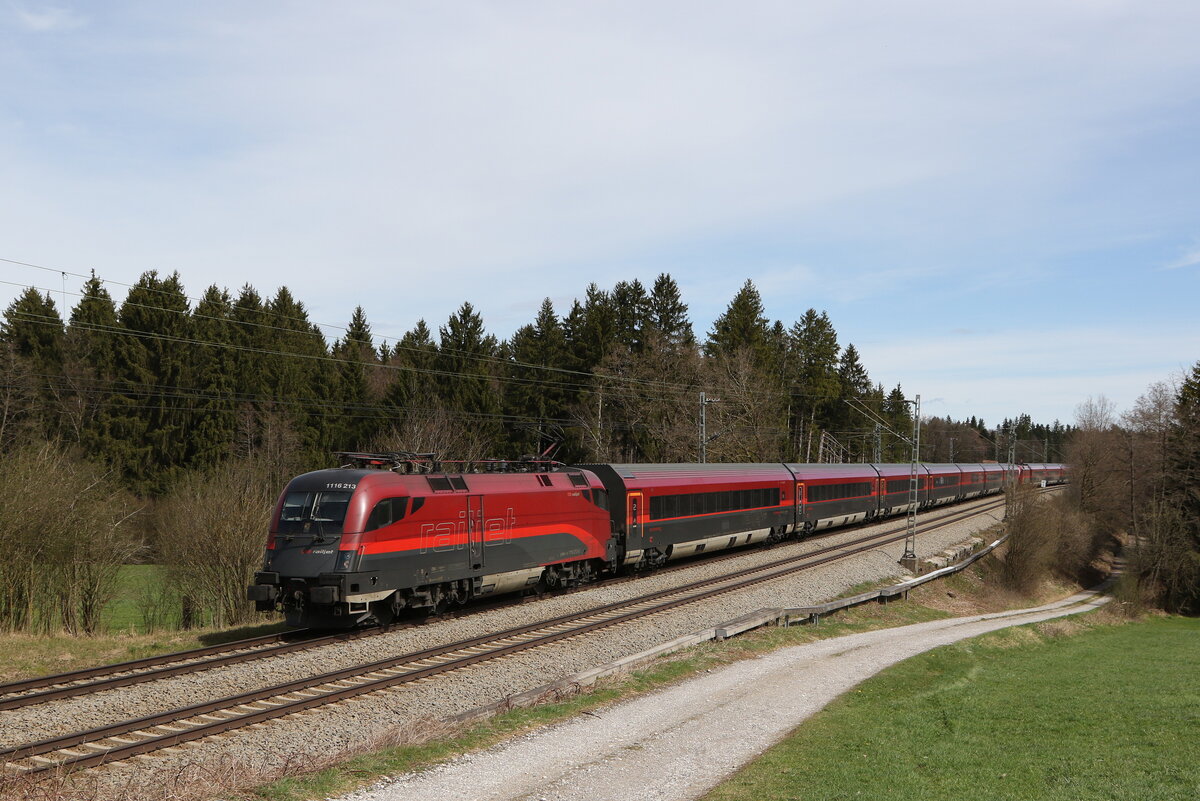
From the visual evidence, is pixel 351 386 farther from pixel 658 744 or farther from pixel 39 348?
pixel 658 744

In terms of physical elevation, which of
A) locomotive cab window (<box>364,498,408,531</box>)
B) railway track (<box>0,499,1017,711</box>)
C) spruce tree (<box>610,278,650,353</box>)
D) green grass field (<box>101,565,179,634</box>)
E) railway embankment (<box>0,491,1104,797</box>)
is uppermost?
spruce tree (<box>610,278,650,353</box>)

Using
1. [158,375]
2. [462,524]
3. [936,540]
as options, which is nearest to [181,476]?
[158,375]

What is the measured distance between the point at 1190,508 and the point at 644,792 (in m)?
59.1

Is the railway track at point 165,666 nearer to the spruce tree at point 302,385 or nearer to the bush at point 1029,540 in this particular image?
the bush at point 1029,540

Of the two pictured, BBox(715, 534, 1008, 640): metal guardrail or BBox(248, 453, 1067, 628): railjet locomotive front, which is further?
BBox(715, 534, 1008, 640): metal guardrail

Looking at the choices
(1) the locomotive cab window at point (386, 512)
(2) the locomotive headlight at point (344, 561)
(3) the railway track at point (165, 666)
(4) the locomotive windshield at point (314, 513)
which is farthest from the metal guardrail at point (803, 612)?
(4) the locomotive windshield at point (314, 513)

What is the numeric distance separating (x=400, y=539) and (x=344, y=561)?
1482mm

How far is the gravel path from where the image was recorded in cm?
986

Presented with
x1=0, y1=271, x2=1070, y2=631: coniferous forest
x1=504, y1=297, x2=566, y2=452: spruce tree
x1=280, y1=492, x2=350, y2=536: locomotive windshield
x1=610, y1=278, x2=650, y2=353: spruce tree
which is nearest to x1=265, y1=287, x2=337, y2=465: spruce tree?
x1=0, y1=271, x2=1070, y2=631: coniferous forest

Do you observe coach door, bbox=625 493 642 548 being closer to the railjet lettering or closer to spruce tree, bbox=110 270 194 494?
the railjet lettering

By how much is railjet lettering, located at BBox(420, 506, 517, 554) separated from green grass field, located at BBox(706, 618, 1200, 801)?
30.2ft

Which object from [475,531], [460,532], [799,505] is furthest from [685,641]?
[799,505]

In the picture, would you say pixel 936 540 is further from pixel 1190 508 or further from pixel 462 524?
pixel 462 524

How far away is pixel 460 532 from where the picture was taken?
2053 centimetres
